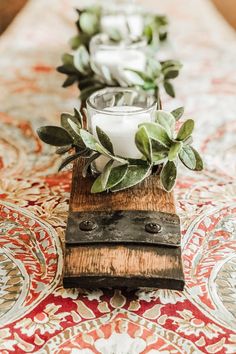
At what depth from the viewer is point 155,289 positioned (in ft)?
1.93

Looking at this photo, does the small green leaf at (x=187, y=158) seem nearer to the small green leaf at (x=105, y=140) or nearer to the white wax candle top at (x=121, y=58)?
the small green leaf at (x=105, y=140)

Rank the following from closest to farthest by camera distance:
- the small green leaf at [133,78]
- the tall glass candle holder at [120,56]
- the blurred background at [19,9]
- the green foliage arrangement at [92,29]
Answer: the small green leaf at [133,78] → the tall glass candle holder at [120,56] → the green foliage arrangement at [92,29] → the blurred background at [19,9]

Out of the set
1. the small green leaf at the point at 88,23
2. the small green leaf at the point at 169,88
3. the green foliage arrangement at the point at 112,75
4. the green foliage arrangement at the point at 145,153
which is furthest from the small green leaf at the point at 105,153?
the small green leaf at the point at 88,23

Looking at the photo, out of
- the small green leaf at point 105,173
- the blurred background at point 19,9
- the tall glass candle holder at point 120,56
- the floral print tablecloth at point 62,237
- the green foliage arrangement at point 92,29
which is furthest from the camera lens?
the blurred background at point 19,9

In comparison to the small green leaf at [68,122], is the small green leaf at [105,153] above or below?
below

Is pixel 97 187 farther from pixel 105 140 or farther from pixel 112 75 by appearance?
pixel 112 75

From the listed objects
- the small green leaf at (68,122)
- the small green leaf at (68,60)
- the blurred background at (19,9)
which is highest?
the blurred background at (19,9)

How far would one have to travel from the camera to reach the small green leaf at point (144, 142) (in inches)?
24.8

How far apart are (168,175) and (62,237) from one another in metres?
0.15

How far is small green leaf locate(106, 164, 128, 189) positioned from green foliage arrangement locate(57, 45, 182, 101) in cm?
33

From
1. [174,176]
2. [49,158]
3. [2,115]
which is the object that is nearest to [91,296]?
[174,176]

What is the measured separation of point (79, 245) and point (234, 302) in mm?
173

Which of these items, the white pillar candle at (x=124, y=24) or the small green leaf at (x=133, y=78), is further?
the white pillar candle at (x=124, y=24)

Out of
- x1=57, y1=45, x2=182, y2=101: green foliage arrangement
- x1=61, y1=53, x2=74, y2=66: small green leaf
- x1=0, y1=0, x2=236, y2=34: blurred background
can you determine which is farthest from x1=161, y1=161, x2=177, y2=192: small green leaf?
x1=0, y1=0, x2=236, y2=34: blurred background
